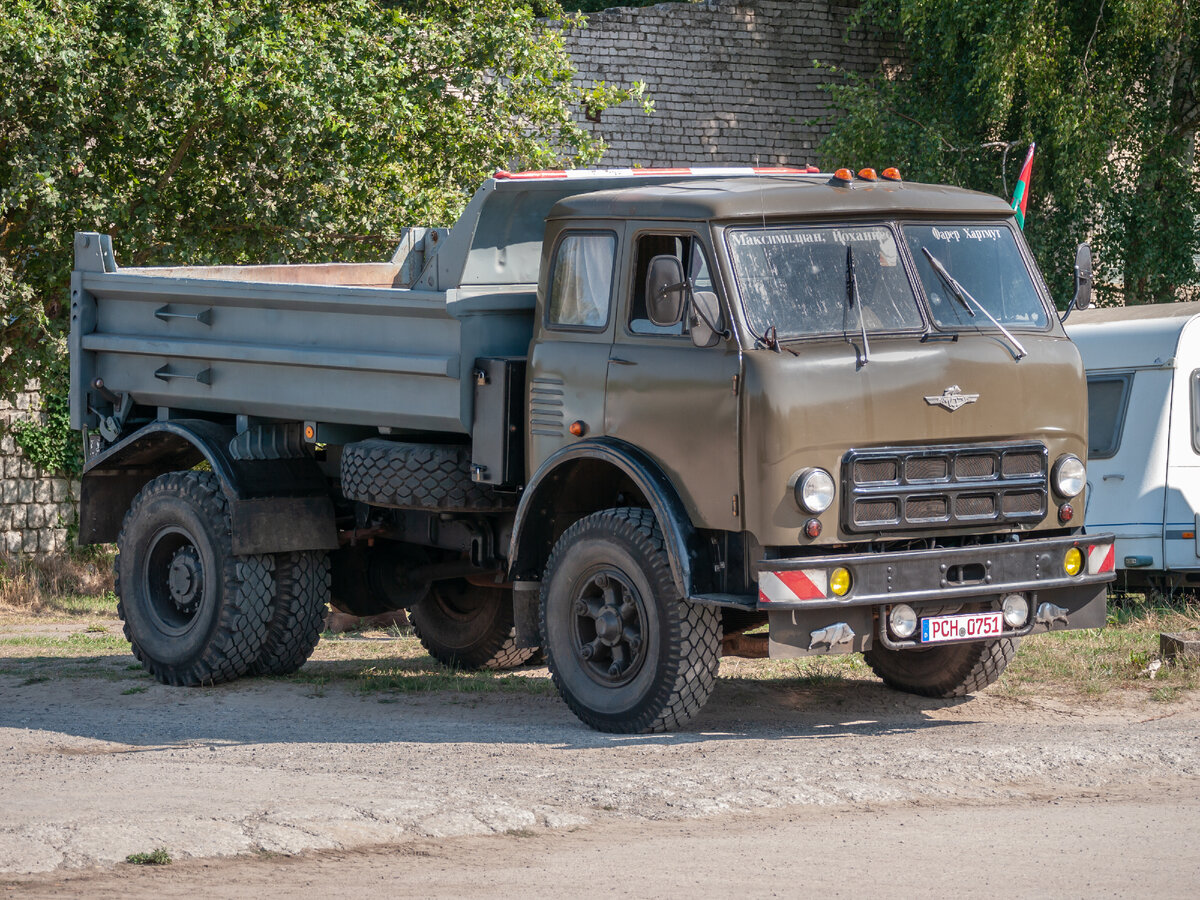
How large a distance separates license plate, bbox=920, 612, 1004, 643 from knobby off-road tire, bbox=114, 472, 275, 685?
4080 mm

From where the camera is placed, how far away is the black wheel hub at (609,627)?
27.3ft

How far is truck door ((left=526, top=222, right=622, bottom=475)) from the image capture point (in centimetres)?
848

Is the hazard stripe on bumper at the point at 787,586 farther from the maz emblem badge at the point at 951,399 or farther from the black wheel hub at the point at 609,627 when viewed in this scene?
the maz emblem badge at the point at 951,399

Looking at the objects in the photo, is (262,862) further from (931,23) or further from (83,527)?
(931,23)

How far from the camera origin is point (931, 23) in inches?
979

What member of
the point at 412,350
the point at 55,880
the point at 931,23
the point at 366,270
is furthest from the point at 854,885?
the point at 931,23

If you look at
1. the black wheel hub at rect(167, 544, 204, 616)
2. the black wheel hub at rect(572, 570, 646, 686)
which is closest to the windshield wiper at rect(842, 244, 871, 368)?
the black wheel hub at rect(572, 570, 646, 686)

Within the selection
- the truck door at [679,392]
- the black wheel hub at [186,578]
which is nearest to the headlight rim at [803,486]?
the truck door at [679,392]

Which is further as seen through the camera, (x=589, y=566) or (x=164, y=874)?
(x=589, y=566)

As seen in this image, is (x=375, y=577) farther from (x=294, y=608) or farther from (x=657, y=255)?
(x=657, y=255)

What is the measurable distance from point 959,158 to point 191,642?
51.0 feet

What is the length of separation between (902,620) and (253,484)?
4.07m

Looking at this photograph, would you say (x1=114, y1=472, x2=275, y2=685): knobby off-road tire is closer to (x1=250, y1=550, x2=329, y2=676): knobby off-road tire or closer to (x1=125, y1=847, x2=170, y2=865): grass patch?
(x1=250, y1=550, x2=329, y2=676): knobby off-road tire

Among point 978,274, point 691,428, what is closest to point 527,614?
point 691,428
